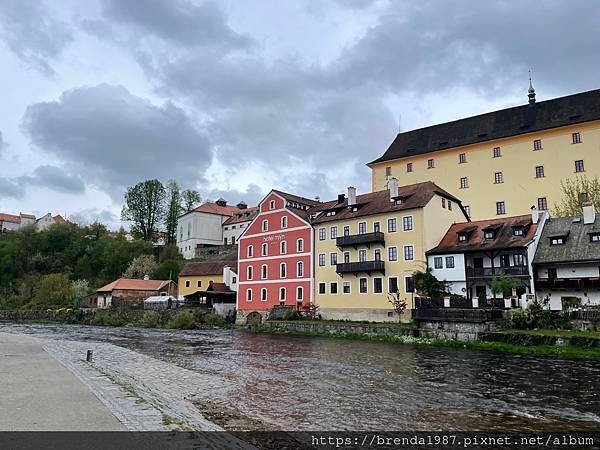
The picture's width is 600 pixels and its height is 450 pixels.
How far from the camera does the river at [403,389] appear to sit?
10.7 metres

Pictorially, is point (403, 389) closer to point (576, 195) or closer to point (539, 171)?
point (576, 195)

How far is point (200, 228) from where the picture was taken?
284 feet

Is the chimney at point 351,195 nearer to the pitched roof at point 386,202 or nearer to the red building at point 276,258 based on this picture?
the pitched roof at point 386,202

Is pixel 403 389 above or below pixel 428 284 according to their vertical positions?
below

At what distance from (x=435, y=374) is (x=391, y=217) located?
993 inches

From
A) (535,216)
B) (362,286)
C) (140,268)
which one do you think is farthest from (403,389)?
(140,268)

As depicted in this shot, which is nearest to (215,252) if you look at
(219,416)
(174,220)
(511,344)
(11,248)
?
(174,220)

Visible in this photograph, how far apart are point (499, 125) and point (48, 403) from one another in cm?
5767

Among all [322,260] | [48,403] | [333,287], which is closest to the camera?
[48,403]

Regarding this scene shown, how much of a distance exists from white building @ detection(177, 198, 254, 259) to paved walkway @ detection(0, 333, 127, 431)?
74.0m

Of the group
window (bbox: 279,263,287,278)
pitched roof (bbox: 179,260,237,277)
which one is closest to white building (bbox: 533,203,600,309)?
window (bbox: 279,263,287,278)

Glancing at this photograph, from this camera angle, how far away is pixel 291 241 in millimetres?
49594

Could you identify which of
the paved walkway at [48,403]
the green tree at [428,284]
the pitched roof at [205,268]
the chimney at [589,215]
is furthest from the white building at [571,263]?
the pitched roof at [205,268]

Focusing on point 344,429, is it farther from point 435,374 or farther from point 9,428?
point 435,374
